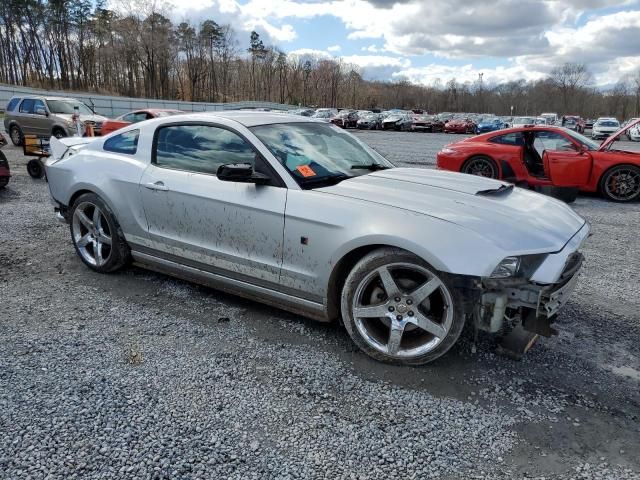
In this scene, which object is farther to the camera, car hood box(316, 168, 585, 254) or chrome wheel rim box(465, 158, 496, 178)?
chrome wheel rim box(465, 158, 496, 178)

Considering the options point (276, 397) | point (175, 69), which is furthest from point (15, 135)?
point (175, 69)

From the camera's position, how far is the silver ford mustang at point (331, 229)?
2.72m

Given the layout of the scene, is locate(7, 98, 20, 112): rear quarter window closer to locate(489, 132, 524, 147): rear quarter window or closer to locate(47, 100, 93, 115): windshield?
locate(47, 100, 93, 115): windshield

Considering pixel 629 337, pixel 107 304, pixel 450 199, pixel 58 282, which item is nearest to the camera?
pixel 450 199

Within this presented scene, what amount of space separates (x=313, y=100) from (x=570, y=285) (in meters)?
90.8

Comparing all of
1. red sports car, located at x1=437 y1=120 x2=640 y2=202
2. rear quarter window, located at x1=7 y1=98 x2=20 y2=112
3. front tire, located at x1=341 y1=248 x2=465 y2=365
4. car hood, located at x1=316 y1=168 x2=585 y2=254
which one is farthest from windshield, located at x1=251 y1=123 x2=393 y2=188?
rear quarter window, located at x1=7 y1=98 x2=20 y2=112

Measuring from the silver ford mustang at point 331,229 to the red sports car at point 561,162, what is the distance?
19.3ft

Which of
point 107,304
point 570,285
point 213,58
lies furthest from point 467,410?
point 213,58

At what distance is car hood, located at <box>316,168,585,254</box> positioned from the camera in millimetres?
2752

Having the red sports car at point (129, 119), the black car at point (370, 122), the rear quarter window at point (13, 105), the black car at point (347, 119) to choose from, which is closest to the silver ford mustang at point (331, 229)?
the red sports car at point (129, 119)

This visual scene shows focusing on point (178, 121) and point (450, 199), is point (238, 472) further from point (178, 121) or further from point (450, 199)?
point (178, 121)

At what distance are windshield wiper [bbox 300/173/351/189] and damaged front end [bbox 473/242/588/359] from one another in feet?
4.21

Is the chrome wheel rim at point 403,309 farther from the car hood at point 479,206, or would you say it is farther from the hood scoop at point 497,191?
the hood scoop at point 497,191

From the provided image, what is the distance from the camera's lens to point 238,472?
2.11m
